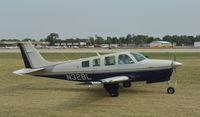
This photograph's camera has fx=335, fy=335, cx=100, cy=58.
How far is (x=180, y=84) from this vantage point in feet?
52.4

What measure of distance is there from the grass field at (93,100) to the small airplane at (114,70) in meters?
0.57

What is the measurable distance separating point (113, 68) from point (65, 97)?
2383 mm

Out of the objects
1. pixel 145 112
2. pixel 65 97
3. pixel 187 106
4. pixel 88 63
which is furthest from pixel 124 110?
pixel 88 63

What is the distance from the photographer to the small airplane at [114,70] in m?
13.4

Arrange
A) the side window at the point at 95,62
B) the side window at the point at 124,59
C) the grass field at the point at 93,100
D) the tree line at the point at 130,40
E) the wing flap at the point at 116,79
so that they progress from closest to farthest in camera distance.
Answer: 1. the grass field at the point at 93,100
2. the wing flap at the point at 116,79
3. the side window at the point at 124,59
4. the side window at the point at 95,62
5. the tree line at the point at 130,40

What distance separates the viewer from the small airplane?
13.4 meters

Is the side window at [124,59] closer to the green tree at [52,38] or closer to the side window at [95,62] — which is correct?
the side window at [95,62]

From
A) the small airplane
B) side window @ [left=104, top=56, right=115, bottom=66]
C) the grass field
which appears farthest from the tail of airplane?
side window @ [left=104, top=56, right=115, bottom=66]

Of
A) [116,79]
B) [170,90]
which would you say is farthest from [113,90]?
[170,90]

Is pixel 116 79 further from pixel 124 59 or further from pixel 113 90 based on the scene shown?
pixel 124 59

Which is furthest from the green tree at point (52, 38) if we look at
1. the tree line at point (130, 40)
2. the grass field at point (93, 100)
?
Result: the grass field at point (93, 100)

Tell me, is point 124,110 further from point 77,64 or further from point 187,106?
point 77,64

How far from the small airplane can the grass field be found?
574mm

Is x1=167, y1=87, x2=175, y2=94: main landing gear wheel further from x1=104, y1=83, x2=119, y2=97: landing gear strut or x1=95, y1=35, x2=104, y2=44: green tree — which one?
x1=95, y1=35, x2=104, y2=44: green tree
